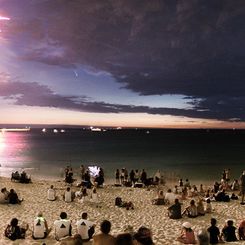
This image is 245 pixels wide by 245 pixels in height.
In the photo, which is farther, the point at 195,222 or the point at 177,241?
the point at 195,222

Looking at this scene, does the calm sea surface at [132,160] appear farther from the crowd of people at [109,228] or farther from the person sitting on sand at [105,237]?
the person sitting on sand at [105,237]

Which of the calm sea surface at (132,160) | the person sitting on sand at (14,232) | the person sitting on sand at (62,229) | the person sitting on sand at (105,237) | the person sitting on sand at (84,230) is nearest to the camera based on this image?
the person sitting on sand at (105,237)

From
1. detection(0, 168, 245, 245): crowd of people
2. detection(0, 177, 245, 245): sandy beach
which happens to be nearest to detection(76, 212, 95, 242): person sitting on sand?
detection(0, 168, 245, 245): crowd of people

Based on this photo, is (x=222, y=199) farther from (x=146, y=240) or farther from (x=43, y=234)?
(x=146, y=240)

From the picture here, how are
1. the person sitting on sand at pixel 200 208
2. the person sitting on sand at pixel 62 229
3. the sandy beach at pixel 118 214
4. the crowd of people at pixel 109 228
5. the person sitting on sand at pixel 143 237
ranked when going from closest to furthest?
the crowd of people at pixel 109 228
the person sitting on sand at pixel 143 237
the person sitting on sand at pixel 62 229
the sandy beach at pixel 118 214
the person sitting on sand at pixel 200 208

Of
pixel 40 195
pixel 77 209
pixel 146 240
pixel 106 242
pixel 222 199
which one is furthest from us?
pixel 40 195

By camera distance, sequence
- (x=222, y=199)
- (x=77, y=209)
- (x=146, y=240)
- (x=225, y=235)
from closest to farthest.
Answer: (x=146, y=240) < (x=225, y=235) < (x=77, y=209) < (x=222, y=199)

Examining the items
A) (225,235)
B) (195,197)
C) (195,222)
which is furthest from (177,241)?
(195,197)

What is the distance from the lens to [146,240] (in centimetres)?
831

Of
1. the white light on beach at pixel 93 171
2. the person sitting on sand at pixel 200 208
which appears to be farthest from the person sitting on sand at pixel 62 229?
the white light on beach at pixel 93 171

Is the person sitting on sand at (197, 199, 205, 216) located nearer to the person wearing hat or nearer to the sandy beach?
the sandy beach

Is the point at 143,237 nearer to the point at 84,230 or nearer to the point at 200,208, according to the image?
the point at 84,230

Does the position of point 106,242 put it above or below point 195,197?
above

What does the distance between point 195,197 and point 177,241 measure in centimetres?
1090
